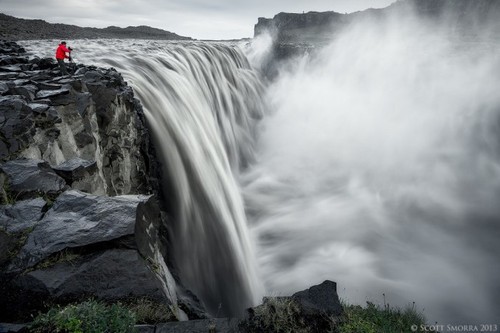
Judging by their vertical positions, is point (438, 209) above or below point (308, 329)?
below

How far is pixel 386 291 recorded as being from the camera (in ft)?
32.6

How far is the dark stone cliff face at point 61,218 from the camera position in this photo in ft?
11.6

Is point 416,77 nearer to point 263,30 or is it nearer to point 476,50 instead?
point 476,50

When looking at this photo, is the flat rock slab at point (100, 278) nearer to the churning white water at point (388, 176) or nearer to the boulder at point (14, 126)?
the boulder at point (14, 126)

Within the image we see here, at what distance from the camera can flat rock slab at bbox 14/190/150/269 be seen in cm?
372

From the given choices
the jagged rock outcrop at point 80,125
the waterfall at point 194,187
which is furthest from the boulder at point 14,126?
the waterfall at point 194,187

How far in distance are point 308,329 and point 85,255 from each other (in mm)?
2865

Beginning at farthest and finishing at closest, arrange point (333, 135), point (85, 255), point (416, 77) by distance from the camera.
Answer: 1. point (416, 77)
2. point (333, 135)
3. point (85, 255)

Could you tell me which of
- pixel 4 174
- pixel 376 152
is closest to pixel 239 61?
pixel 376 152

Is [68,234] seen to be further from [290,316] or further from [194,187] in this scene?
[194,187]

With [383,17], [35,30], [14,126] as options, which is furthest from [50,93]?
[383,17]

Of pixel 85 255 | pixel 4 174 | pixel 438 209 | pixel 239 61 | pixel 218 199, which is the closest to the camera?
pixel 85 255

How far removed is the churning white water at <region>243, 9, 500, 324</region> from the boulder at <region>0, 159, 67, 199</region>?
771cm

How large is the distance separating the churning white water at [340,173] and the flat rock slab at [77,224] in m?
4.20
